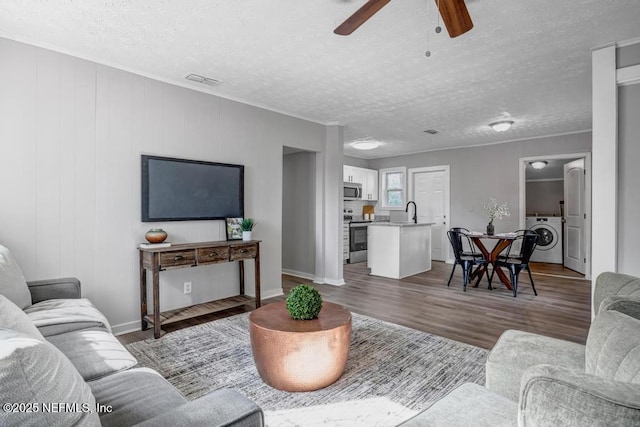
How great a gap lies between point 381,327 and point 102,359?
242 centimetres

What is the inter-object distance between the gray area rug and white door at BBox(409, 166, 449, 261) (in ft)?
15.5

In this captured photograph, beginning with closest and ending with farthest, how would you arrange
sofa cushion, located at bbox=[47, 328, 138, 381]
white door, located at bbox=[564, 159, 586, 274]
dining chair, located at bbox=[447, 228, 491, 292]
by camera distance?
sofa cushion, located at bbox=[47, 328, 138, 381] → dining chair, located at bbox=[447, 228, 491, 292] → white door, located at bbox=[564, 159, 586, 274]

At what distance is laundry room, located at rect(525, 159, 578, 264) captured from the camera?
738 cm

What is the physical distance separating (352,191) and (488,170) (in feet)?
9.25

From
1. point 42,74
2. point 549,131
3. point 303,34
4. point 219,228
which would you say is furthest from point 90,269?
point 549,131

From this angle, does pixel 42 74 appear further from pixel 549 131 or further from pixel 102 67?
pixel 549 131

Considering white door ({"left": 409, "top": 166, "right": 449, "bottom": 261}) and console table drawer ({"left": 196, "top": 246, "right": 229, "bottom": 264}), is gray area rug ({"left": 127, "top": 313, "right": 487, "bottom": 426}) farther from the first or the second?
white door ({"left": 409, "top": 166, "right": 449, "bottom": 261})

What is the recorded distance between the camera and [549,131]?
5.85m

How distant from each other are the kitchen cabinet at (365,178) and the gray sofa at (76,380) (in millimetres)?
5929

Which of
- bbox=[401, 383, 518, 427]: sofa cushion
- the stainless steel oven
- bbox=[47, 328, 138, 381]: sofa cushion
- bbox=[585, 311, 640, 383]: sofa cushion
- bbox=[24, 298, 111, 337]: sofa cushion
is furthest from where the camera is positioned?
the stainless steel oven

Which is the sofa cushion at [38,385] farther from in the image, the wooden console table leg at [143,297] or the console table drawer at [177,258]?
the wooden console table leg at [143,297]

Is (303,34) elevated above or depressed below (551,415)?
above

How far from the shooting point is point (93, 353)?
1.68 metres

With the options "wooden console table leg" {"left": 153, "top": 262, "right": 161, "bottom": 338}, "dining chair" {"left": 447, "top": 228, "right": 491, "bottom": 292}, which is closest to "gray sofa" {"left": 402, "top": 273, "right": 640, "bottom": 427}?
"wooden console table leg" {"left": 153, "top": 262, "right": 161, "bottom": 338}
